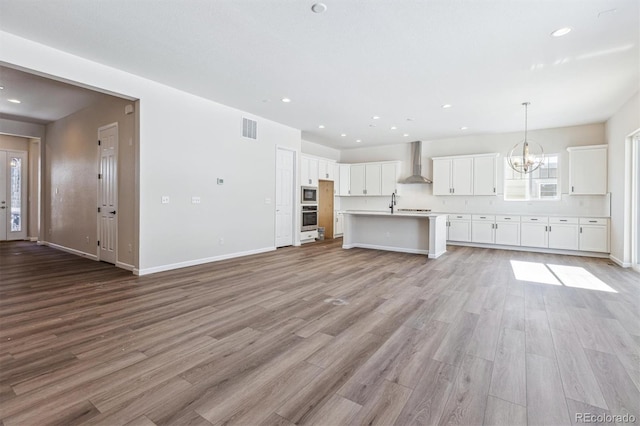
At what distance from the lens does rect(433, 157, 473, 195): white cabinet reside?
8.16 meters

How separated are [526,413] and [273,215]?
5995mm

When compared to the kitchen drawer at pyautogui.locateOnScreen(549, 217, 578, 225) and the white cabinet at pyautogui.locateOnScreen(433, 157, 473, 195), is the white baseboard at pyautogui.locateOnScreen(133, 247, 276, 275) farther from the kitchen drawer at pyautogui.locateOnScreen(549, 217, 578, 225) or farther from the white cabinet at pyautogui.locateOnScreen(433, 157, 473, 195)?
the kitchen drawer at pyautogui.locateOnScreen(549, 217, 578, 225)

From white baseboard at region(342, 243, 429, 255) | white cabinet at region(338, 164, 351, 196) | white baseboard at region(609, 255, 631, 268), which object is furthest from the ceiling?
white cabinet at region(338, 164, 351, 196)

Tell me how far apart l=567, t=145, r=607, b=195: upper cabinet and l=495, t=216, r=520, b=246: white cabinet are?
135 centimetres

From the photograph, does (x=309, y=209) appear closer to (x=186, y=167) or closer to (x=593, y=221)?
(x=186, y=167)

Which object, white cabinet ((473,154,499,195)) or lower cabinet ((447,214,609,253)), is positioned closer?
lower cabinet ((447,214,609,253))

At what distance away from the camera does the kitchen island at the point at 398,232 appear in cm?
649

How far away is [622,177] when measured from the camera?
222 inches

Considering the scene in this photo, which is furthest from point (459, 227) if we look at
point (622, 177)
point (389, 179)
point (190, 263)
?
point (190, 263)

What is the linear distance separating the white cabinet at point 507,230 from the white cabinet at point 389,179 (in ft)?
9.92

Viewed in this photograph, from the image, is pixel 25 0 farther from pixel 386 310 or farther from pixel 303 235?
pixel 303 235

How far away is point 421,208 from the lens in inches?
363

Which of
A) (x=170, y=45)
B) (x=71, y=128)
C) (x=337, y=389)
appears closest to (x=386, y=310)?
(x=337, y=389)

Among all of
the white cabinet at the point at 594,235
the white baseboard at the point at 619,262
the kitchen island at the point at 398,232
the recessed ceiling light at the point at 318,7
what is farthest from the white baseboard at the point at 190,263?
the white cabinet at the point at 594,235
